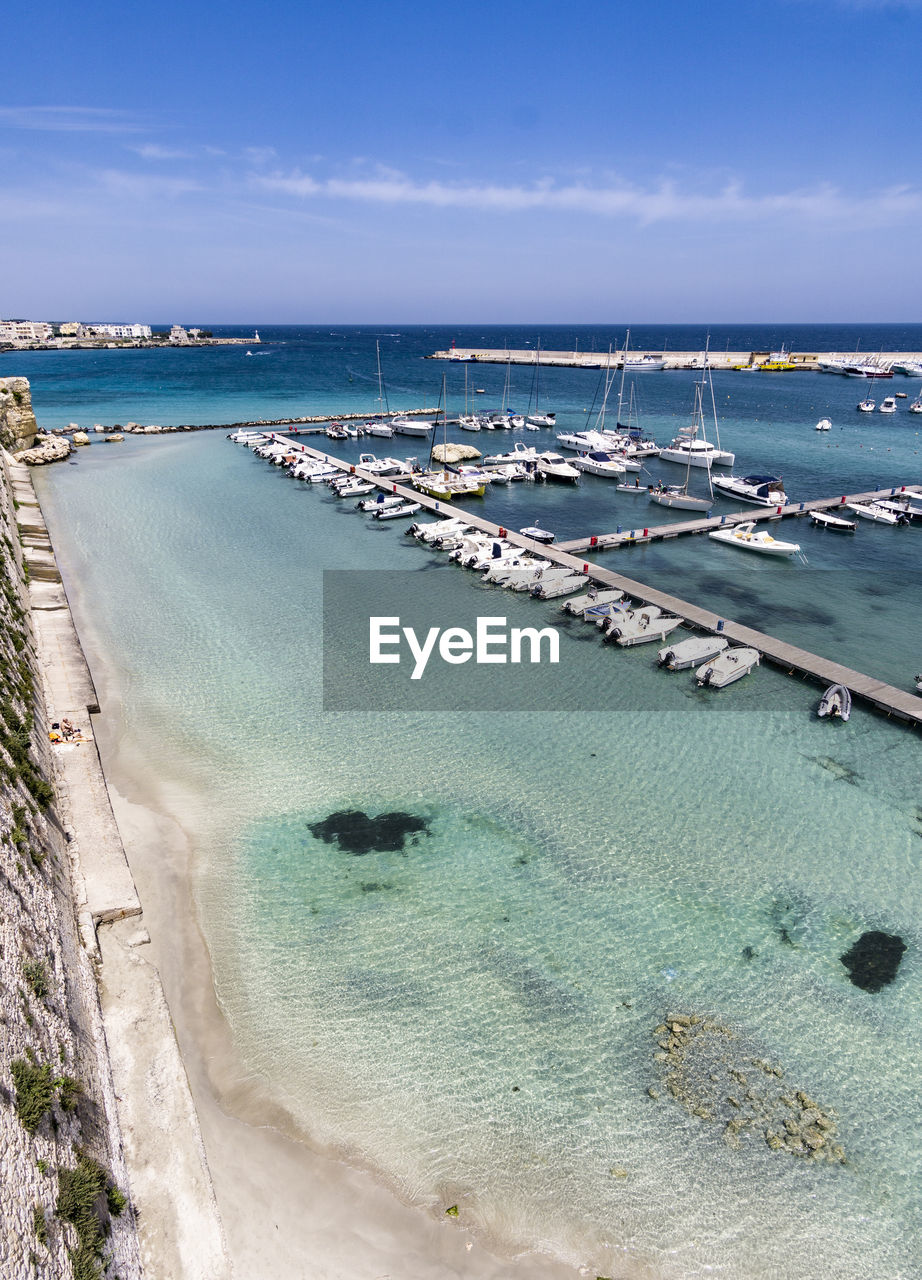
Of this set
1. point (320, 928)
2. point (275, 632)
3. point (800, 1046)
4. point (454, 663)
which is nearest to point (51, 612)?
point (275, 632)

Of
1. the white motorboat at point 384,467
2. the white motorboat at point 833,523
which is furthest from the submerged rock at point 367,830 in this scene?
the white motorboat at point 384,467

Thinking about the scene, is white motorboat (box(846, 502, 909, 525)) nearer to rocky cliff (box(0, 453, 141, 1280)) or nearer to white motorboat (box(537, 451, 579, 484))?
white motorboat (box(537, 451, 579, 484))

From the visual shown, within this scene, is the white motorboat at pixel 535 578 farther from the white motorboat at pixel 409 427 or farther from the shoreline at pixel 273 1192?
the white motorboat at pixel 409 427

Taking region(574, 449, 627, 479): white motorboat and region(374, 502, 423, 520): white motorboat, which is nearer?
region(374, 502, 423, 520): white motorboat

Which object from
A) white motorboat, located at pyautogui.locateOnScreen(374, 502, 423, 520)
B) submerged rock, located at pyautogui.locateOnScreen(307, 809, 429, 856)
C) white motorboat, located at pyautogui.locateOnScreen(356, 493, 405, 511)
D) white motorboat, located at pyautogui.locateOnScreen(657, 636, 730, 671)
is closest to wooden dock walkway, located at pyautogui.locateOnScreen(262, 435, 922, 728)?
white motorboat, located at pyautogui.locateOnScreen(657, 636, 730, 671)

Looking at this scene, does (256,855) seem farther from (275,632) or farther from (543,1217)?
(275,632)
